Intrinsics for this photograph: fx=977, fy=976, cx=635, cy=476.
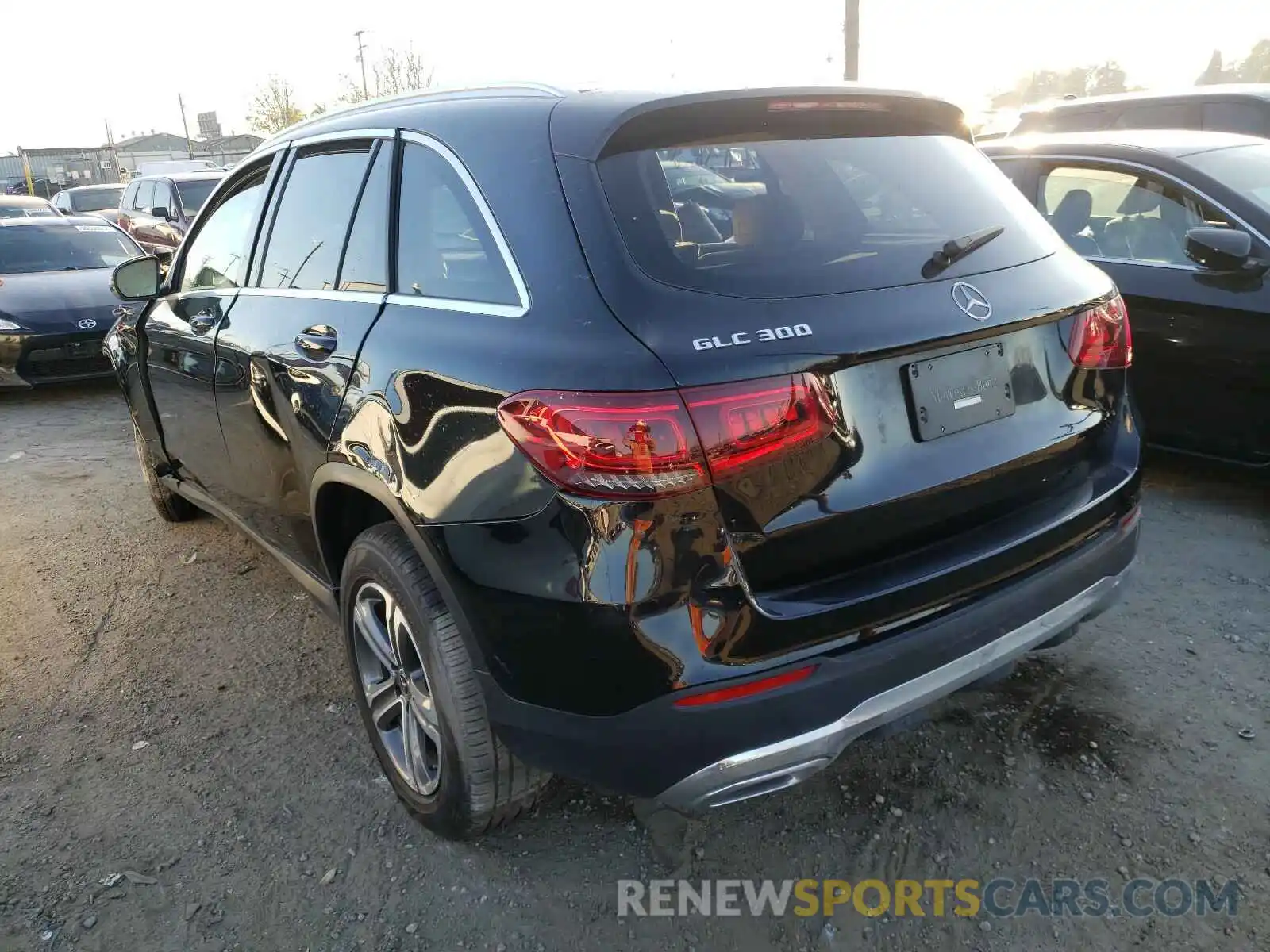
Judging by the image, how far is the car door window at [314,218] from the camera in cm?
274

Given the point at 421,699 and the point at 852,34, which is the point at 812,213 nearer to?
the point at 421,699

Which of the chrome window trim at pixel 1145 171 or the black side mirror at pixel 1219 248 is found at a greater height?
the chrome window trim at pixel 1145 171

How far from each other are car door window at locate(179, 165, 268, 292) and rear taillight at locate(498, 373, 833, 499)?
197 centimetres

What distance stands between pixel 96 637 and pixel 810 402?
3.16 m

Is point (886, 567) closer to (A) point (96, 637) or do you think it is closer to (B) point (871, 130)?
(B) point (871, 130)

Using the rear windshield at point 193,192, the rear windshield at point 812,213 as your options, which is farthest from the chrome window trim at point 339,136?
the rear windshield at point 193,192

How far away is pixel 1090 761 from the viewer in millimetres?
2670

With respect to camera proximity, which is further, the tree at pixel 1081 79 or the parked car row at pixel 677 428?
the tree at pixel 1081 79

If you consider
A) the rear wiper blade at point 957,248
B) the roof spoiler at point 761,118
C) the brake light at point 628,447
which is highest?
the roof spoiler at point 761,118

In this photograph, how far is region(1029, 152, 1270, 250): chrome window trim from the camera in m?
4.09

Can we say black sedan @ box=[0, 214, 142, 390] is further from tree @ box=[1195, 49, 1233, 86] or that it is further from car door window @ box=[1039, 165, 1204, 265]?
tree @ box=[1195, 49, 1233, 86]

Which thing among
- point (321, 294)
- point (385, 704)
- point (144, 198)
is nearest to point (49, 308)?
point (321, 294)

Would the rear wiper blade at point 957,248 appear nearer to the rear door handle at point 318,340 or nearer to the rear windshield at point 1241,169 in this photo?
the rear door handle at point 318,340

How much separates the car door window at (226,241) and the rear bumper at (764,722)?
206cm
